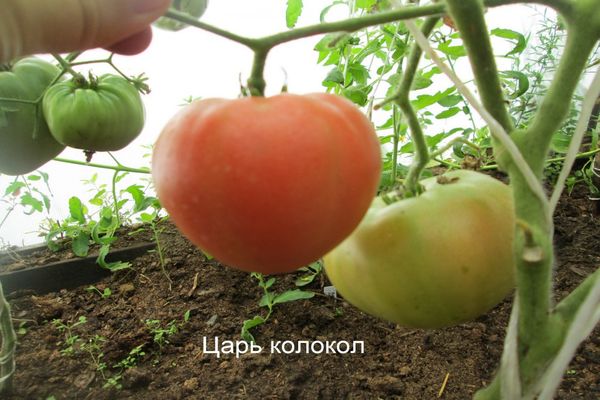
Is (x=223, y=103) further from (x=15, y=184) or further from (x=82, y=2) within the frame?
(x=15, y=184)

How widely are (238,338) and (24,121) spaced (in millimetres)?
509

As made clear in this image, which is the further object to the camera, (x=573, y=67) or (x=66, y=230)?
(x=66, y=230)

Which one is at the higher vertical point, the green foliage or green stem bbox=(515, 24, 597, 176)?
green stem bbox=(515, 24, 597, 176)

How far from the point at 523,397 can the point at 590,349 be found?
1.77 ft

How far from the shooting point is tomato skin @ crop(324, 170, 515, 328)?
15.7 inches

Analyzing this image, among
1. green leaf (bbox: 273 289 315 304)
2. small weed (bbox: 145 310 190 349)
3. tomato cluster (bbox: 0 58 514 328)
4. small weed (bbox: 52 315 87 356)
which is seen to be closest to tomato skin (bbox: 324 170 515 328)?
tomato cluster (bbox: 0 58 514 328)

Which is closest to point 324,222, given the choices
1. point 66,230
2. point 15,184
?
point 15,184

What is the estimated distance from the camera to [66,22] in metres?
0.33

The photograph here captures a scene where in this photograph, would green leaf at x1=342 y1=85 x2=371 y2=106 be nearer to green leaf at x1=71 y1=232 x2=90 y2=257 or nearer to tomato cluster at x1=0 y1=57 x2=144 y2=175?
tomato cluster at x1=0 y1=57 x2=144 y2=175

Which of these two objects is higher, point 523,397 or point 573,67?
point 573,67

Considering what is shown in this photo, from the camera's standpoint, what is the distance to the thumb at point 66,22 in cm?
32

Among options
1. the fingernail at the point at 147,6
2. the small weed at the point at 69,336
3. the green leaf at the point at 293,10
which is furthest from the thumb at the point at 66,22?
the small weed at the point at 69,336

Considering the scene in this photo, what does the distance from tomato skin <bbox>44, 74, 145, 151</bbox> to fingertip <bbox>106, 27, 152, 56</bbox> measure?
21 cm

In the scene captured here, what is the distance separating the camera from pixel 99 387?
863 millimetres
